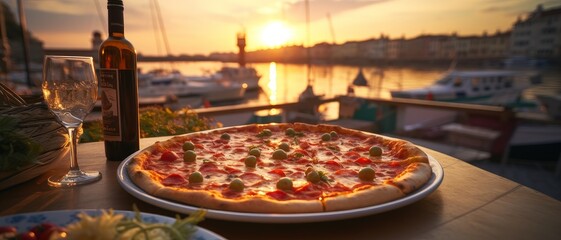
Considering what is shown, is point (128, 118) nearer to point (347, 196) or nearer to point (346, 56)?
point (347, 196)

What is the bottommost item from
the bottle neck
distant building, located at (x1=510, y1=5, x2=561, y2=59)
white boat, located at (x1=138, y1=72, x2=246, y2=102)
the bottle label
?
white boat, located at (x1=138, y1=72, x2=246, y2=102)

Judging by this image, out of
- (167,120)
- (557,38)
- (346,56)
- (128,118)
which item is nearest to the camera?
(128,118)

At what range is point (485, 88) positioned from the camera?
882 inches

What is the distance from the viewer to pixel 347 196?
1.44 meters

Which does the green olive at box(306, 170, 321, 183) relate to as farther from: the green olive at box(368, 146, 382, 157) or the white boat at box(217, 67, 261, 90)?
the white boat at box(217, 67, 261, 90)

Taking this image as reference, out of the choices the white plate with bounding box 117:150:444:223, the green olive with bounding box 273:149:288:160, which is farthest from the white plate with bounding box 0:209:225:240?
the green olive with bounding box 273:149:288:160

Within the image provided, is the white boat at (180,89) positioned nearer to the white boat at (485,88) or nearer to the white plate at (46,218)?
the white boat at (485,88)

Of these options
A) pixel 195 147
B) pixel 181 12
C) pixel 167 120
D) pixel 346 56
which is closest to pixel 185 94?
pixel 181 12

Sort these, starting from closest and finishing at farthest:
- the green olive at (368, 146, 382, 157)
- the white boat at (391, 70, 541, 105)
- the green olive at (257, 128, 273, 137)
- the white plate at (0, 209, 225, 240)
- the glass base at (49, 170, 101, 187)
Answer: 1. the white plate at (0, 209, 225, 240)
2. the glass base at (49, 170, 101, 187)
3. the green olive at (368, 146, 382, 157)
4. the green olive at (257, 128, 273, 137)
5. the white boat at (391, 70, 541, 105)

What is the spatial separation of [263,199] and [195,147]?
51.8 inches

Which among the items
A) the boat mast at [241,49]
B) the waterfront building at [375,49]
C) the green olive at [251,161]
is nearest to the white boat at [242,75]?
the boat mast at [241,49]

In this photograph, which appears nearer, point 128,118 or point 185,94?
point 128,118

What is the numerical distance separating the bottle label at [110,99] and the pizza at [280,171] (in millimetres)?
249

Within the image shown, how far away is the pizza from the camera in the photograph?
1415 mm
